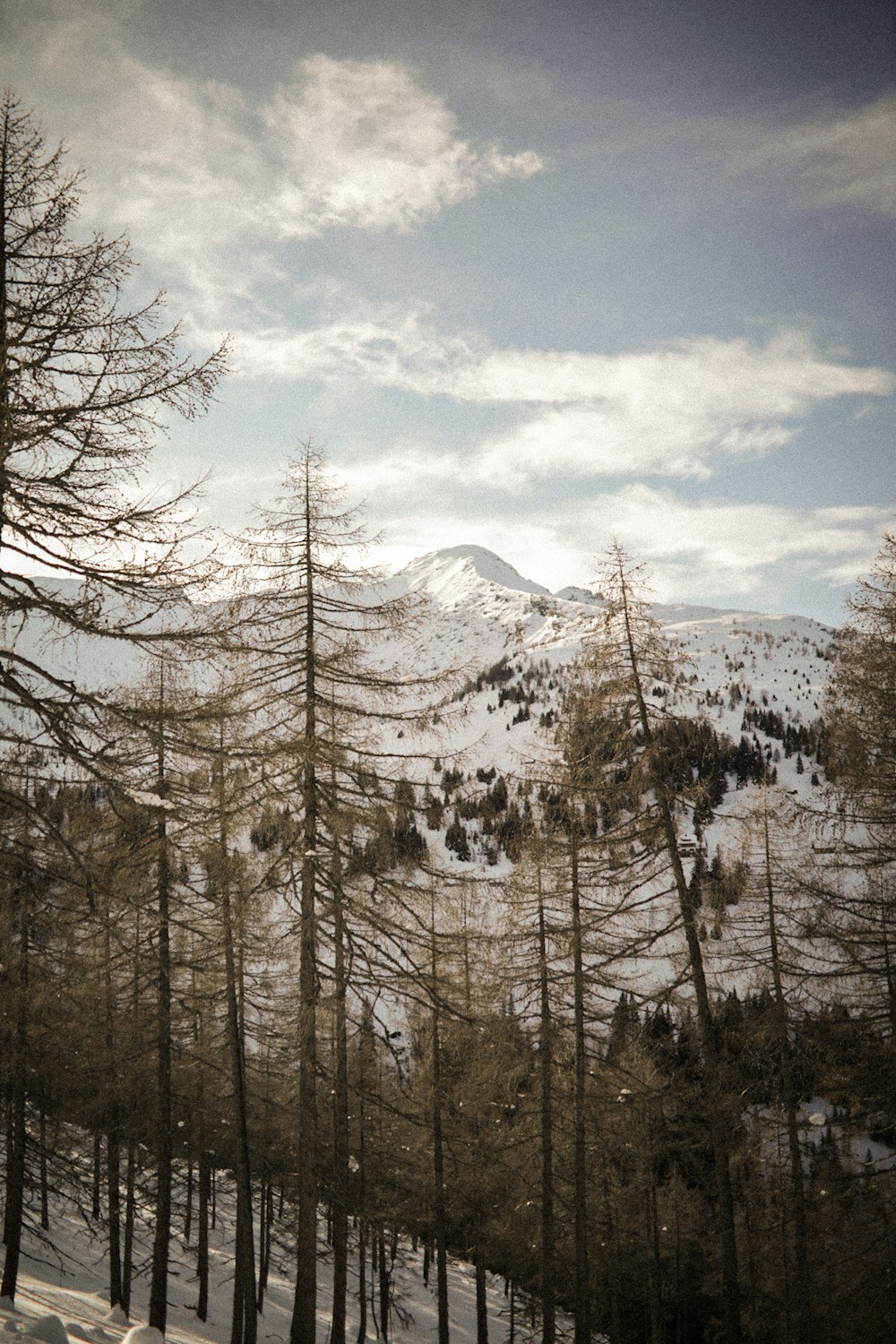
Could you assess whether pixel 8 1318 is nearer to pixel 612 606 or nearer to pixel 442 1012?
pixel 442 1012

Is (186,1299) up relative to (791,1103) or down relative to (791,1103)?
down

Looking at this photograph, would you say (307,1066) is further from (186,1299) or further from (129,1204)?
(186,1299)

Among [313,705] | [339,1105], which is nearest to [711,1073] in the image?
[339,1105]

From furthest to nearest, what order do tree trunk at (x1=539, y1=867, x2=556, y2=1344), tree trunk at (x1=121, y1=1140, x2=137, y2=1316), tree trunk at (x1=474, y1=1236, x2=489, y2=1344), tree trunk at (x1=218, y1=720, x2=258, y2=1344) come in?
tree trunk at (x1=474, y1=1236, x2=489, y2=1344) → tree trunk at (x1=539, y1=867, x2=556, y2=1344) → tree trunk at (x1=121, y1=1140, x2=137, y2=1316) → tree trunk at (x1=218, y1=720, x2=258, y2=1344)

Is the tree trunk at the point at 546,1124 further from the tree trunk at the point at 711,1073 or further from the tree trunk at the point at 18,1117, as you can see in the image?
the tree trunk at the point at 18,1117

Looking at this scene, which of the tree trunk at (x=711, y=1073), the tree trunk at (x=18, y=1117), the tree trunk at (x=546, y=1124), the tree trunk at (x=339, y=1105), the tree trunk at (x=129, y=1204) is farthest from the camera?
the tree trunk at (x=546, y=1124)

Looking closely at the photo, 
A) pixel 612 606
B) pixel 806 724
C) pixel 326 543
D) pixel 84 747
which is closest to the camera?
pixel 84 747

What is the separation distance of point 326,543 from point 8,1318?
1050 cm

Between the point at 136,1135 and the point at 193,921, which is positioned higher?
the point at 193,921

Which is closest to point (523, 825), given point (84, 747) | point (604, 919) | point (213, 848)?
point (604, 919)

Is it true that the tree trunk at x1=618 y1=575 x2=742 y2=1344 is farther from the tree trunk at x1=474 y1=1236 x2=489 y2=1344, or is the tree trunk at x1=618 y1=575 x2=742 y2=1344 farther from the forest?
the tree trunk at x1=474 y1=1236 x2=489 y2=1344

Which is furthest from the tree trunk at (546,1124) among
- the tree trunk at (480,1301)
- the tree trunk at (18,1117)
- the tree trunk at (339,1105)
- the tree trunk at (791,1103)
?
the tree trunk at (18,1117)

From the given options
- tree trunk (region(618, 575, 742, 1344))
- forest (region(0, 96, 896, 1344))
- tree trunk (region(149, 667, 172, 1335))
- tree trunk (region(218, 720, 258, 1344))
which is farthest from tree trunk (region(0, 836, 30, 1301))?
tree trunk (region(618, 575, 742, 1344))

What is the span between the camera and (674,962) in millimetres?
12328
